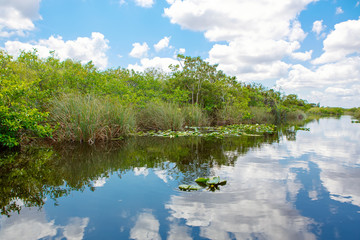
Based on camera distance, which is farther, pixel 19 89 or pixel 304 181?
pixel 19 89

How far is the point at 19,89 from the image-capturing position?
5746 millimetres

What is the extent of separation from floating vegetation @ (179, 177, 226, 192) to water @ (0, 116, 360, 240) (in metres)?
0.12

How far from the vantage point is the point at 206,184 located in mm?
3709

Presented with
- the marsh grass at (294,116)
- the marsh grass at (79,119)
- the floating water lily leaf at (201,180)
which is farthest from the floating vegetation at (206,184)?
the marsh grass at (294,116)

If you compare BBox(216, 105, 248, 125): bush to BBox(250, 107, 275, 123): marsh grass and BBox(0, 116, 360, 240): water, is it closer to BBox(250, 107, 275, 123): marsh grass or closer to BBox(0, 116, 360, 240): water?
BBox(250, 107, 275, 123): marsh grass

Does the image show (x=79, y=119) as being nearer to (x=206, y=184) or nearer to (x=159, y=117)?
(x=159, y=117)

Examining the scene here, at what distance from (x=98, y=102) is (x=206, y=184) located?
5908 millimetres

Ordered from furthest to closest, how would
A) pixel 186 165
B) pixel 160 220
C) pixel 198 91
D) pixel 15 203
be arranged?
1. pixel 198 91
2. pixel 186 165
3. pixel 15 203
4. pixel 160 220

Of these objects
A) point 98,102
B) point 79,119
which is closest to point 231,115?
point 98,102

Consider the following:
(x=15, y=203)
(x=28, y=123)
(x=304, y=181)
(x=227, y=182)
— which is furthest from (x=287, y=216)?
(x=28, y=123)

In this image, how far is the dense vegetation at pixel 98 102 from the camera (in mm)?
6027

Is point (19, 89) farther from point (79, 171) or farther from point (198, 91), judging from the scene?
point (198, 91)

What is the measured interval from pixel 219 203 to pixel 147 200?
966 mm

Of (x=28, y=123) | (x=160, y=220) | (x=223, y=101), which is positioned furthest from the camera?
(x=223, y=101)
